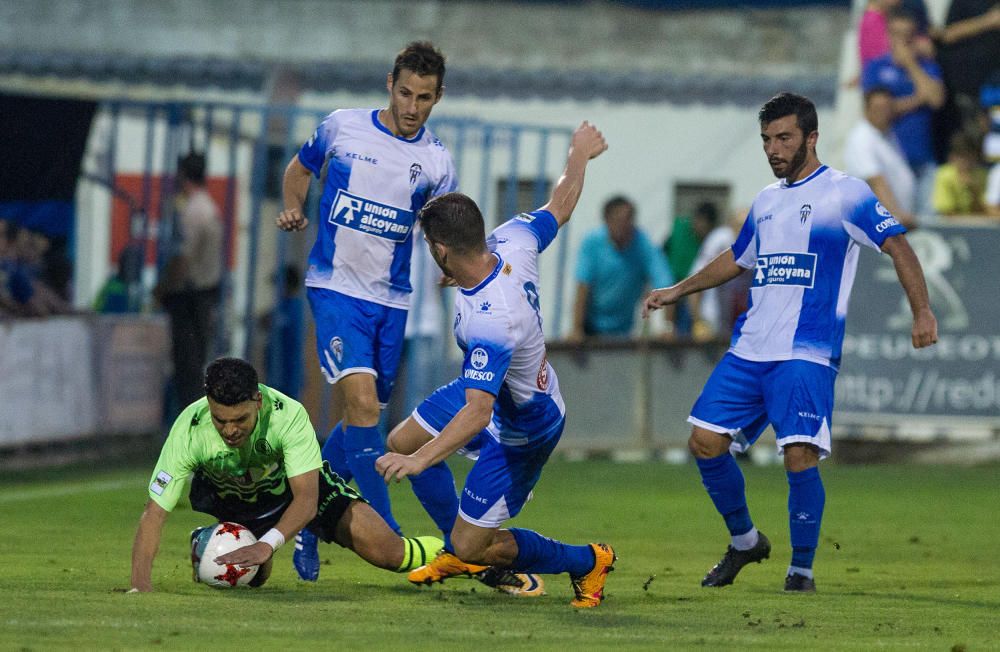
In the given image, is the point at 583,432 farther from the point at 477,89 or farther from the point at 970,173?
the point at 477,89

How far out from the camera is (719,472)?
30.7 feet

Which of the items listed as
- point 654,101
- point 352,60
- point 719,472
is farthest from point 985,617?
point 352,60

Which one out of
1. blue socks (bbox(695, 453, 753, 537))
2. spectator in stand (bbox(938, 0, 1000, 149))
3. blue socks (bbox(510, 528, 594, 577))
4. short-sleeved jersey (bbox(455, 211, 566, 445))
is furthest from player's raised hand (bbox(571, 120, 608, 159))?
spectator in stand (bbox(938, 0, 1000, 149))

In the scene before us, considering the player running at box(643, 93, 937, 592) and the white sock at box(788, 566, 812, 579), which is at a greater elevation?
the player running at box(643, 93, 937, 592)

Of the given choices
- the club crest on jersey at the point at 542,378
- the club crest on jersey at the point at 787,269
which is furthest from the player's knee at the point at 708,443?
the club crest on jersey at the point at 542,378

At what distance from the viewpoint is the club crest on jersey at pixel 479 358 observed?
25.9 feet

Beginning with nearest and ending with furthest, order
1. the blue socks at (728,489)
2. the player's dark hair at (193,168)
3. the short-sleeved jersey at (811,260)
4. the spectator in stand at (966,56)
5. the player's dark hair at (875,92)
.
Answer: the short-sleeved jersey at (811,260) → the blue socks at (728,489) → the player's dark hair at (193,168) → the player's dark hair at (875,92) → the spectator in stand at (966,56)

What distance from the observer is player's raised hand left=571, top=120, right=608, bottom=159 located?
30.2 ft

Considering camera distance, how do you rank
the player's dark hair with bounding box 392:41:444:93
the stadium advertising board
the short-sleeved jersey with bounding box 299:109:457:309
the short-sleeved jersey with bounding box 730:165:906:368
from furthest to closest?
the stadium advertising board, the short-sleeved jersey with bounding box 299:109:457:309, the player's dark hair with bounding box 392:41:444:93, the short-sleeved jersey with bounding box 730:165:906:368

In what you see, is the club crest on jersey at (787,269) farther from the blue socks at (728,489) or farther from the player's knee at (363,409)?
the player's knee at (363,409)

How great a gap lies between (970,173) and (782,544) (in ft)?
23.8

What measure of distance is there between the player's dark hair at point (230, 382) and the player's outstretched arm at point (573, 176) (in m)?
1.67

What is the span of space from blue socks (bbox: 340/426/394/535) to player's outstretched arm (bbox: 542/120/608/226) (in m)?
1.51

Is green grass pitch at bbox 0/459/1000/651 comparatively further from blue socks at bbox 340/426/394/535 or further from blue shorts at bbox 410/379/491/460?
blue shorts at bbox 410/379/491/460
